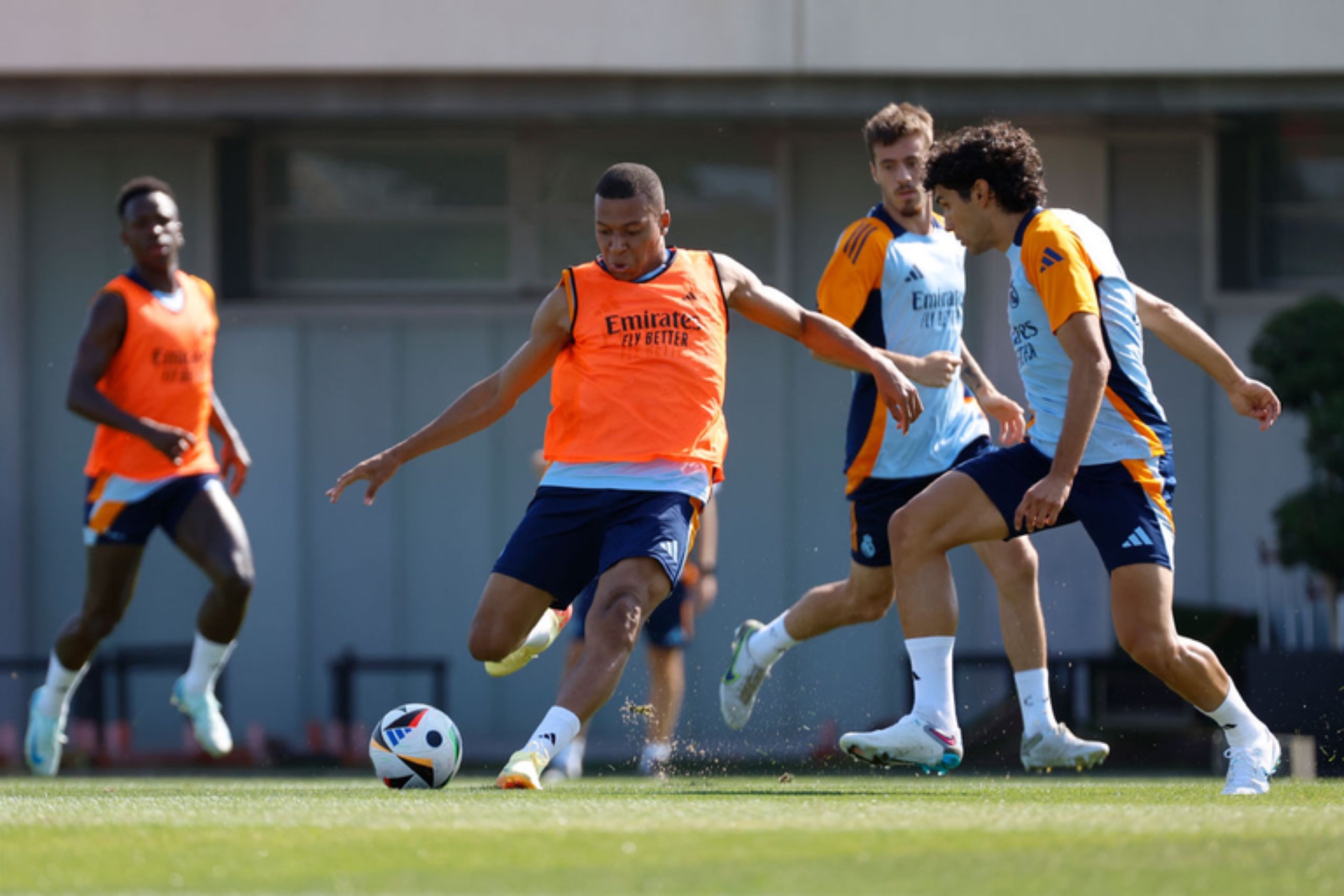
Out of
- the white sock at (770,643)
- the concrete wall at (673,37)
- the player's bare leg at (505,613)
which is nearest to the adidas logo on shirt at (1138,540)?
the player's bare leg at (505,613)

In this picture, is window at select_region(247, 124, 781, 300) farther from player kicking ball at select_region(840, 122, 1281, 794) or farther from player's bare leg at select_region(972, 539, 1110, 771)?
player kicking ball at select_region(840, 122, 1281, 794)

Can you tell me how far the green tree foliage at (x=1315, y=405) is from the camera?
35.3 ft

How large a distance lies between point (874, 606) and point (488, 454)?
6.08 m

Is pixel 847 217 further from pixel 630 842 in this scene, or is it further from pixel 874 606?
pixel 630 842

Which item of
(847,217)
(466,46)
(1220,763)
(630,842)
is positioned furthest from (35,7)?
(630,842)

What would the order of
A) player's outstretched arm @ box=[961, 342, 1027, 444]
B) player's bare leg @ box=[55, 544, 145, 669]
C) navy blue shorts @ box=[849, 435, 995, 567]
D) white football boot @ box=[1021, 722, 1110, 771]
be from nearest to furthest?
white football boot @ box=[1021, 722, 1110, 771] → player's outstretched arm @ box=[961, 342, 1027, 444] → navy blue shorts @ box=[849, 435, 995, 567] → player's bare leg @ box=[55, 544, 145, 669]

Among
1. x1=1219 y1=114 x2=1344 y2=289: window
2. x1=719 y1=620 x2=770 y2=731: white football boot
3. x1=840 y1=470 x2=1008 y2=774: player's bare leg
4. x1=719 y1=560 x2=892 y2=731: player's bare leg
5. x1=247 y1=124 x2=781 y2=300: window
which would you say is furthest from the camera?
x1=247 y1=124 x2=781 y2=300: window

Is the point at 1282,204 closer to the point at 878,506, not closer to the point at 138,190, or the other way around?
the point at 878,506

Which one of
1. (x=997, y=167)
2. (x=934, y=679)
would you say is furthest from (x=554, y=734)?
(x=997, y=167)

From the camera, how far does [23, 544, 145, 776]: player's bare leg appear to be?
861cm

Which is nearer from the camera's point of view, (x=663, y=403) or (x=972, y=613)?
(x=663, y=403)

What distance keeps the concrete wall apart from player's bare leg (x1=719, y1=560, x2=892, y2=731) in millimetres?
5042

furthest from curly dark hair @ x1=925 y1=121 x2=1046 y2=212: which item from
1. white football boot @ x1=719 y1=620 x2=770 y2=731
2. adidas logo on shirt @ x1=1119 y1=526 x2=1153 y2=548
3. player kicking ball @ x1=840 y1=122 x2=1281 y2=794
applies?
white football boot @ x1=719 y1=620 x2=770 y2=731

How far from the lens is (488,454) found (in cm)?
1291
